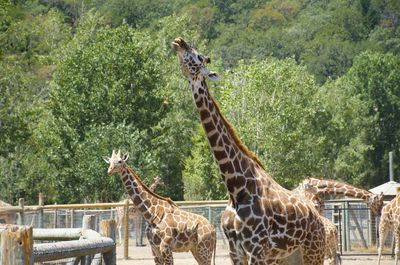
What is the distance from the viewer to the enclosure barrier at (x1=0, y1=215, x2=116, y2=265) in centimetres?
660

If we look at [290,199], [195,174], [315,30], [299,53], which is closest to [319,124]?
[195,174]

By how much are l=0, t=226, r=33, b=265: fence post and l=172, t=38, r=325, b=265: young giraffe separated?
5618 mm

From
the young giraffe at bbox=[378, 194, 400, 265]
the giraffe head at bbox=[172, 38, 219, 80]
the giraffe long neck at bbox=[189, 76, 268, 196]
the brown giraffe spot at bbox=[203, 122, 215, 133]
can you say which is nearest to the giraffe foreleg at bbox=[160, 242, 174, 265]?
the young giraffe at bbox=[378, 194, 400, 265]

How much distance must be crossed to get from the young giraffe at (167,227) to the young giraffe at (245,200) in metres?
6.75

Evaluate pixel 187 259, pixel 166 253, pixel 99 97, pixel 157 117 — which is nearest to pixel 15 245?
pixel 166 253

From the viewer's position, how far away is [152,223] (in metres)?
19.7

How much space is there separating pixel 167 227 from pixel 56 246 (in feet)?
37.9

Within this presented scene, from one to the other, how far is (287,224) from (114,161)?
29.4 feet

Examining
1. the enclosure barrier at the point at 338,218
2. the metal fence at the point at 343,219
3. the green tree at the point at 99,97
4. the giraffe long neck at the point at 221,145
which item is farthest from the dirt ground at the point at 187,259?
the green tree at the point at 99,97

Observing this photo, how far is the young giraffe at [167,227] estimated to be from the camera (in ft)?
63.8

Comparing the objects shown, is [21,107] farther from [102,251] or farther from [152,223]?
[102,251]

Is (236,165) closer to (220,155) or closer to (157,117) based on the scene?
(220,155)

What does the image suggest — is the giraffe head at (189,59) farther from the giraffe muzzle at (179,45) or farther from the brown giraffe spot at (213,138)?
the brown giraffe spot at (213,138)

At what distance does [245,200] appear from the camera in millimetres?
12266
